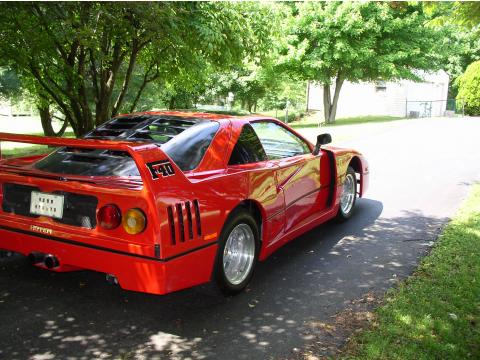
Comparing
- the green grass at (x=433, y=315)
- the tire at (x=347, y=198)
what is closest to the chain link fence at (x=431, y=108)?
the tire at (x=347, y=198)

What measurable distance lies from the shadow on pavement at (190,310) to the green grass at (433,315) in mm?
268

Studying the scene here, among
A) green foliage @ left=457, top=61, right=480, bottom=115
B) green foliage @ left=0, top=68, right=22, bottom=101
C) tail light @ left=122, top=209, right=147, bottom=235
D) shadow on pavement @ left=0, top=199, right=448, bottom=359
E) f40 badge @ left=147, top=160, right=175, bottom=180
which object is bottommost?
shadow on pavement @ left=0, top=199, right=448, bottom=359

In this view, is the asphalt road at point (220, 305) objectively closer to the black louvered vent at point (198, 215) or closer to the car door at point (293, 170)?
the car door at point (293, 170)

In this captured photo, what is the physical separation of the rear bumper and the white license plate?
0.55ft

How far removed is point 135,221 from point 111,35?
687cm

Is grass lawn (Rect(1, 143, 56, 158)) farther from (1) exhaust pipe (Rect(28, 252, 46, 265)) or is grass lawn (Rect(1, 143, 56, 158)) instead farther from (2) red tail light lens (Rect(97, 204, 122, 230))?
(2) red tail light lens (Rect(97, 204, 122, 230))

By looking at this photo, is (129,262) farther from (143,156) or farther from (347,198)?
(347,198)

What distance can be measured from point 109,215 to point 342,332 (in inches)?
70.9

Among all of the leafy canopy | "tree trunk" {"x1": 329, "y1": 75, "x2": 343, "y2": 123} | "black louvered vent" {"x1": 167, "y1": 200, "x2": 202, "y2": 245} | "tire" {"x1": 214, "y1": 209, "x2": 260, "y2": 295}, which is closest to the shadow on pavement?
"tire" {"x1": 214, "y1": 209, "x2": 260, "y2": 295}

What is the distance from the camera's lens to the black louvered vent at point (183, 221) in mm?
3094

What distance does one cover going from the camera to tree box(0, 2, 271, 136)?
738 cm

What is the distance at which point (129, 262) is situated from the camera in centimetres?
307

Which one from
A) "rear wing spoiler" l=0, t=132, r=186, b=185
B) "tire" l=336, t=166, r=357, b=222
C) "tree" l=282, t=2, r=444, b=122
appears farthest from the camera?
"tree" l=282, t=2, r=444, b=122

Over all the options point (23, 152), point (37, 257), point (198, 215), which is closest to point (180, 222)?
point (198, 215)
